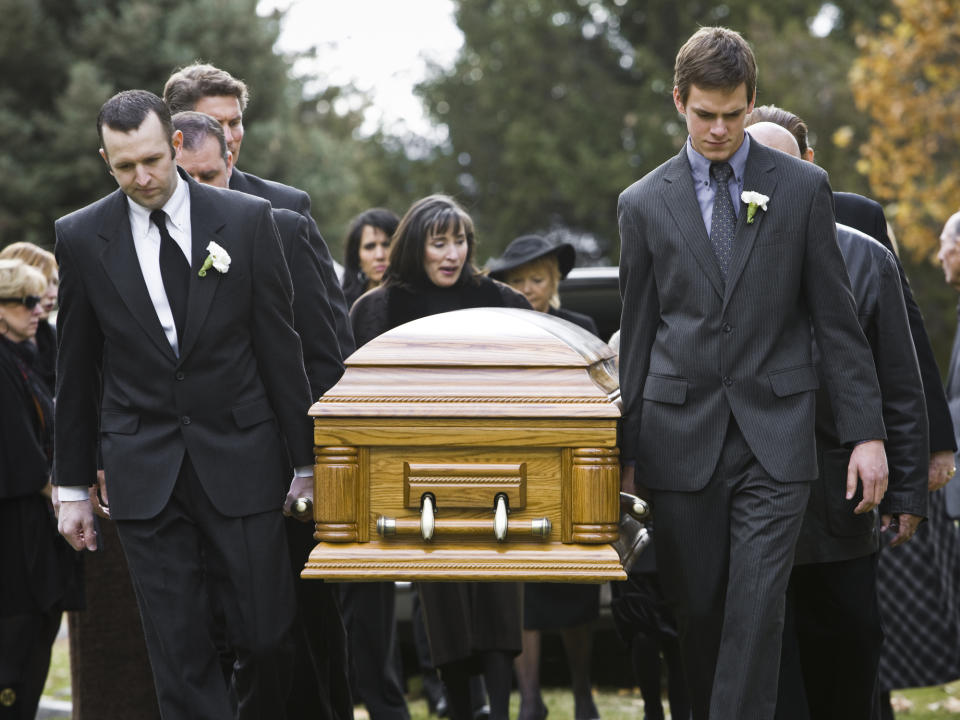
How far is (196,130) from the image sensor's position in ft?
16.6

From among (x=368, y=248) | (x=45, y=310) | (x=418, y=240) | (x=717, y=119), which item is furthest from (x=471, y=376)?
(x=368, y=248)

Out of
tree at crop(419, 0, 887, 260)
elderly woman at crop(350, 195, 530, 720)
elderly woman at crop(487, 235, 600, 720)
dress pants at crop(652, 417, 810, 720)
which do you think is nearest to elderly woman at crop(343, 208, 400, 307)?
elderly woman at crop(487, 235, 600, 720)

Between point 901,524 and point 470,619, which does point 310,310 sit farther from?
point 901,524

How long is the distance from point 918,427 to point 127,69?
16362mm

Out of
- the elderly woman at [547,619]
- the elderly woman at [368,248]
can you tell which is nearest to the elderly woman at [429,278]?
the elderly woman at [547,619]

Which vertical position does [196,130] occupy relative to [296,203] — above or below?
above

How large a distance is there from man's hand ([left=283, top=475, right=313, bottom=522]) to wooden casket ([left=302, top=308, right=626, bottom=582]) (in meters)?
0.23

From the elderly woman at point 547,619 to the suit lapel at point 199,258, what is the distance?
8.15ft

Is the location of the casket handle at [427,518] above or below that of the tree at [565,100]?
below

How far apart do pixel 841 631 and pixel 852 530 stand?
1.22 feet

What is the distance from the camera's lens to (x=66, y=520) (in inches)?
173

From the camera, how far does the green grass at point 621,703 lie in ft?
22.7

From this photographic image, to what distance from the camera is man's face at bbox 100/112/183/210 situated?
4.18 m

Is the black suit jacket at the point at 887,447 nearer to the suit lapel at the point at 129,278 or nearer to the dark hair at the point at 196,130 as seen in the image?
the suit lapel at the point at 129,278
